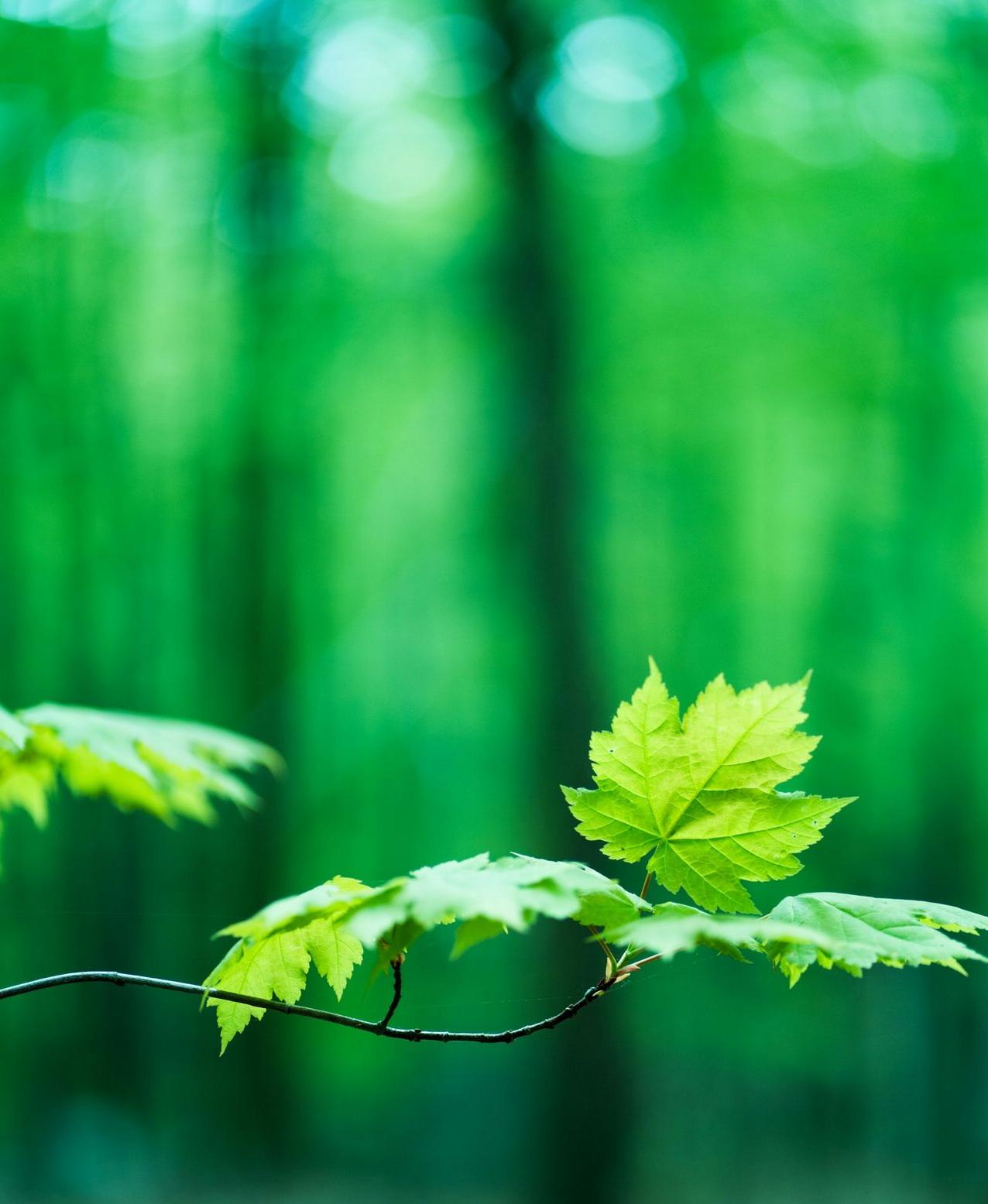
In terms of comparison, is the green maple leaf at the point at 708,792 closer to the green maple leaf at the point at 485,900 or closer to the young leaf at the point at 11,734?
the green maple leaf at the point at 485,900

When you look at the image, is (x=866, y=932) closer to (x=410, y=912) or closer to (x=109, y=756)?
(x=410, y=912)

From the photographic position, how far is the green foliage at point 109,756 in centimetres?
74

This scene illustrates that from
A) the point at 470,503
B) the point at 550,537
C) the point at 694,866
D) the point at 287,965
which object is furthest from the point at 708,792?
the point at 470,503

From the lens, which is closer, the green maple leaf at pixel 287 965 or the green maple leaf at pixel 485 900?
the green maple leaf at pixel 485 900

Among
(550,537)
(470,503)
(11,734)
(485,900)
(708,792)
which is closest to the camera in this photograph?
(485,900)

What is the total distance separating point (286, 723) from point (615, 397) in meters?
1.64

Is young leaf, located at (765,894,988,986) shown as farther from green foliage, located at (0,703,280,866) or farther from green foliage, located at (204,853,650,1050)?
green foliage, located at (0,703,280,866)

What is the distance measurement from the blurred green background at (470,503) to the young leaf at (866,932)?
2520mm

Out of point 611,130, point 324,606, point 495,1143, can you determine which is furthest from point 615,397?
point 495,1143

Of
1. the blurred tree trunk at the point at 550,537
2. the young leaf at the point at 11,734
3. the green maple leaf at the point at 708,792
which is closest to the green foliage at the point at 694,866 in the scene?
the green maple leaf at the point at 708,792

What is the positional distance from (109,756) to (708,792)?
47cm

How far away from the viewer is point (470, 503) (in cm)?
325

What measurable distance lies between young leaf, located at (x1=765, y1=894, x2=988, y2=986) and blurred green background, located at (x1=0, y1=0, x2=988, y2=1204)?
8.27 ft

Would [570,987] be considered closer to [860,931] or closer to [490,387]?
[490,387]
